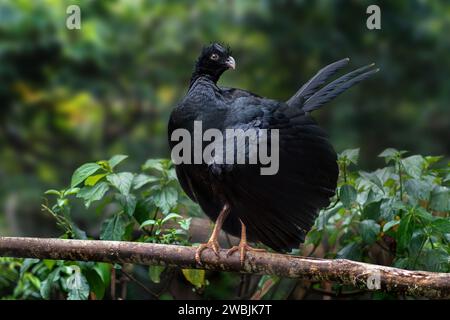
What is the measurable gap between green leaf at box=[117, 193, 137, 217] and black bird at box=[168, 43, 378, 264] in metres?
0.20

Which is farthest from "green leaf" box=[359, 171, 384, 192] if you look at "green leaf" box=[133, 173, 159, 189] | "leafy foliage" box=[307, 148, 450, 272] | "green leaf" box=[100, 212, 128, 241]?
"green leaf" box=[100, 212, 128, 241]

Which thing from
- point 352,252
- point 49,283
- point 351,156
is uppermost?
point 351,156

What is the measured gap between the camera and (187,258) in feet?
7.45

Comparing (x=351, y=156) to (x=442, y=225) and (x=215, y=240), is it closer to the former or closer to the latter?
(x=442, y=225)

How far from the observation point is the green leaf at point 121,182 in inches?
102

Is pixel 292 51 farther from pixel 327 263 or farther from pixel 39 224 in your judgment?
pixel 327 263

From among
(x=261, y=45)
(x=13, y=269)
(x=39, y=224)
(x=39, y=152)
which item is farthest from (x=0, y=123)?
(x=13, y=269)

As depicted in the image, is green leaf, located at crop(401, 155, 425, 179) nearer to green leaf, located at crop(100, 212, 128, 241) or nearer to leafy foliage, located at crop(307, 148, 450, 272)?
leafy foliage, located at crop(307, 148, 450, 272)

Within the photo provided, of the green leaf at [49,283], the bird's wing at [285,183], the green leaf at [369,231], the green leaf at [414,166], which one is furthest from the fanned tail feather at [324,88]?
the green leaf at [49,283]

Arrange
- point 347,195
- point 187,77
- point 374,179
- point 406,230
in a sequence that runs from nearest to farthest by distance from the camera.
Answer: point 406,230
point 347,195
point 374,179
point 187,77

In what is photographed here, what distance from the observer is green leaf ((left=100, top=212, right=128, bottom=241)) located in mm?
2598
